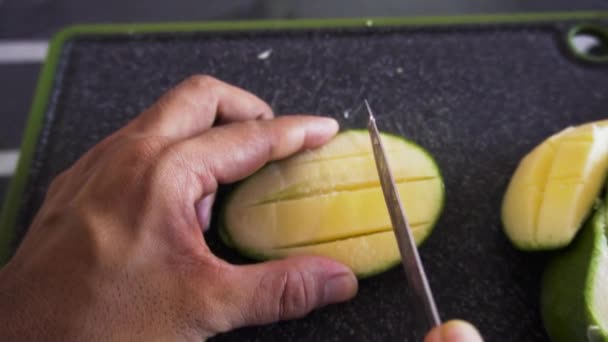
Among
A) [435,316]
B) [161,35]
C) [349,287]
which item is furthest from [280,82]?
[435,316]

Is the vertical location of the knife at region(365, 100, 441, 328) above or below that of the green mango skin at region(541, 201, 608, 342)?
above

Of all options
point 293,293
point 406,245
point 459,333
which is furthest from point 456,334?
point 293,293

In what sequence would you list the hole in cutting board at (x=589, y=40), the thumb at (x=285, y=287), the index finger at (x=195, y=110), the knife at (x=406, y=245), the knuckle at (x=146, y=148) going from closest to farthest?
the knife at (x=406, y=245) < the thumb at (x=285, y=287) < the knuckle at (x=146, y=148) < the index finger at (x=195, y=110) < the hole in cutting board at (x=589, y=40)

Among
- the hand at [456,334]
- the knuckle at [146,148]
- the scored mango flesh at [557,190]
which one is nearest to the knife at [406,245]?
the hand at [456,334]

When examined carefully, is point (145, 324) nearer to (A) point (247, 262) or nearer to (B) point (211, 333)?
(B) point (211, 333)

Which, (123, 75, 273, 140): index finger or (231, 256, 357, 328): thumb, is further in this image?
(123, 75, 273, 140): index finger

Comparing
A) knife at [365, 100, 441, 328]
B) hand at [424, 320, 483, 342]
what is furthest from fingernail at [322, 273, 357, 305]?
hand at [424, 320, 483, 342]

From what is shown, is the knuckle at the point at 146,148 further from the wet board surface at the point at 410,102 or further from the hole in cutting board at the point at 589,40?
the hole in cutting board at the point at 589,40

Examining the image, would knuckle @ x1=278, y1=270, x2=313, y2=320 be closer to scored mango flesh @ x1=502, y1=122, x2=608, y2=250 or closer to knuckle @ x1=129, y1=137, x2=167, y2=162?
knuckle @ x1=129, y1=137, x2=167, y2=162
